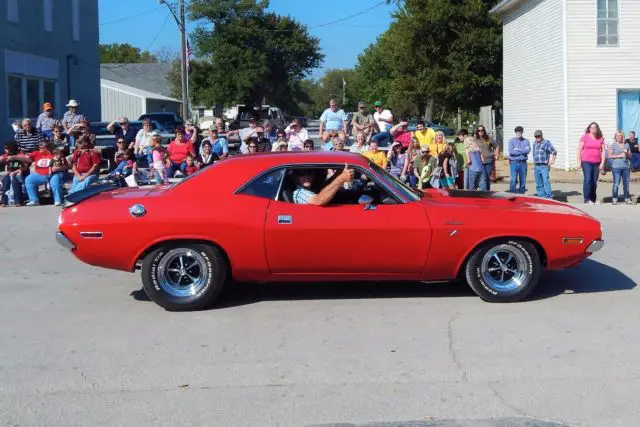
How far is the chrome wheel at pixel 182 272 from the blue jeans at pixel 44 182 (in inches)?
352

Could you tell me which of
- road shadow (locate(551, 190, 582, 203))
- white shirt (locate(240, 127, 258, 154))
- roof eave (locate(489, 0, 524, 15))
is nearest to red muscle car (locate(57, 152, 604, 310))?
white shirt (locate(240, 127, 258, 154))

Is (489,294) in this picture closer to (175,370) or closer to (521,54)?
(175,370)

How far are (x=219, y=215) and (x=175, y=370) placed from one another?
1911mm

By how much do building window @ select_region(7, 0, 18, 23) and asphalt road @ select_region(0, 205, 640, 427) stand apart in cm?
2222

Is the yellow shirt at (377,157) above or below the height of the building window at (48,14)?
below

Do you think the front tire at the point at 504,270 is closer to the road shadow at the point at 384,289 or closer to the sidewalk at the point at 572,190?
the road shadow at the point at 384,289

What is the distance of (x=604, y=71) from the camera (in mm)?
23047

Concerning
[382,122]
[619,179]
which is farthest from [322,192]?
[382,122]

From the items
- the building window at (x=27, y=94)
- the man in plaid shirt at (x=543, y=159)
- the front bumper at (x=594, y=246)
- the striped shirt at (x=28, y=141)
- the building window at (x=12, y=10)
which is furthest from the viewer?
the building window at (x=27, y=94)

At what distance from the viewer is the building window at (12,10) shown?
28.3 metres

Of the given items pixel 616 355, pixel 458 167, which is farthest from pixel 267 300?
pixel 458 167

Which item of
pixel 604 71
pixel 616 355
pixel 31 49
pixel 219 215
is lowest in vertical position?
pixel 616 355

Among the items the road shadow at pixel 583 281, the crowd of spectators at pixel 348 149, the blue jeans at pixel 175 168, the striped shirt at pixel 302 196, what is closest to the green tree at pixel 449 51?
the crowd of spectators at pixel 348 149

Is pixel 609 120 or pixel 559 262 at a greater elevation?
pixel 609 120
